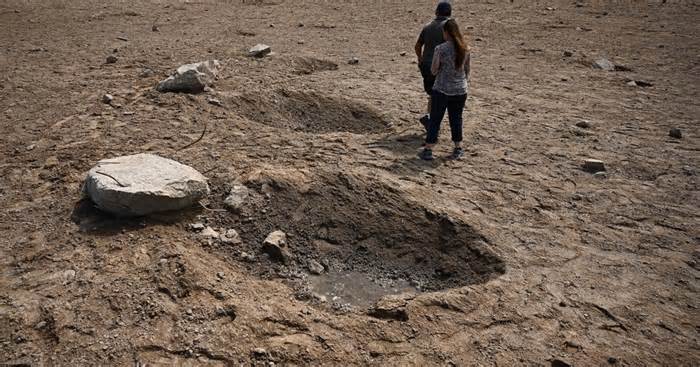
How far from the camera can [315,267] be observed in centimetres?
360

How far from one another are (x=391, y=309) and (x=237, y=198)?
1619mm

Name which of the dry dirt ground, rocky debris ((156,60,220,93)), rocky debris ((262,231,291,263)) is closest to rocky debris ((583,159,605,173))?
the dry dirt ground

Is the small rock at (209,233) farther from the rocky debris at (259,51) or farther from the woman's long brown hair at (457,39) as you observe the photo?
the rocky debris at (259,51)

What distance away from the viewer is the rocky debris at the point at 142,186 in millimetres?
3443

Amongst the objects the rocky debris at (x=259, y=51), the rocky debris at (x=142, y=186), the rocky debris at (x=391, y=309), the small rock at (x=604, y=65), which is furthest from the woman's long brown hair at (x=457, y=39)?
the small rock at (x=604, y=65)

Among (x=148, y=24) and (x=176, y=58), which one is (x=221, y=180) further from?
(x=148, y=24)

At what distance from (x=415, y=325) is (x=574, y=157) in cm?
320

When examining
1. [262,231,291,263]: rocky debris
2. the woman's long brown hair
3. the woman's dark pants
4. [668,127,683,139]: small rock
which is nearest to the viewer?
[262,231,291,263]: rocky debris

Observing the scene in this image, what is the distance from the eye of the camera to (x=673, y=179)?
4816 millimetres

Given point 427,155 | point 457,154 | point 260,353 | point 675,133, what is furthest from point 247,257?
point 675,133

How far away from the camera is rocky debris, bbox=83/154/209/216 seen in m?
3.44

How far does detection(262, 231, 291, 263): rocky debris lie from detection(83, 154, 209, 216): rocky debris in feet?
2.26

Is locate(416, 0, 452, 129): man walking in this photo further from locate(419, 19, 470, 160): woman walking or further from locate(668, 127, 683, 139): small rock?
locate(668, 127, 683, 139): small rock

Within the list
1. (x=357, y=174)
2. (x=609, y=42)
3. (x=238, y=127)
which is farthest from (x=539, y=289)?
(x=609, y=42)
